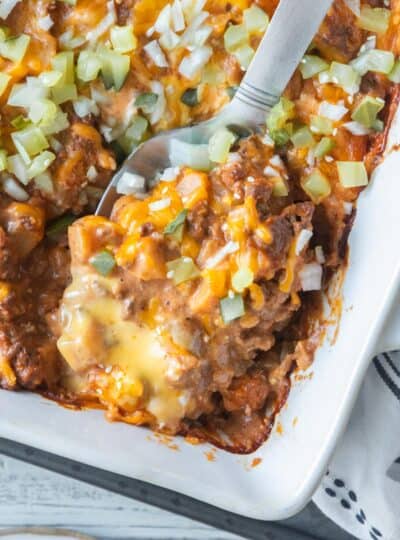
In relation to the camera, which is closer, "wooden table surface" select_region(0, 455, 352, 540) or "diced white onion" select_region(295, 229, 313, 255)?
"diced white onion" select_region(295, 229, 313, 255)

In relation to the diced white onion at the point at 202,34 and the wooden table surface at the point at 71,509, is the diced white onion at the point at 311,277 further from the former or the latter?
the wooden table surface at the point at 71,509

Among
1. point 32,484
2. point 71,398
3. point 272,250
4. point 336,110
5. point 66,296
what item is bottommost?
point 32,484

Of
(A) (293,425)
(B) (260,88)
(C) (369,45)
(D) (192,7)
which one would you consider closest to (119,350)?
(A) (293,425)

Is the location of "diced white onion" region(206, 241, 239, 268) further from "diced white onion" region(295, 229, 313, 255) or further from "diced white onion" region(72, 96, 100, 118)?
"diced white onion" region(72, 96, 100, 118)

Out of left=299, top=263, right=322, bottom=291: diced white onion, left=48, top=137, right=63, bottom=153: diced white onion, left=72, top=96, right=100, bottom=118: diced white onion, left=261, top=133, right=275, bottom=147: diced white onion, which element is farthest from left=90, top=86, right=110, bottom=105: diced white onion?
left=299, top=263, right=322, bottom=291: diced white onion

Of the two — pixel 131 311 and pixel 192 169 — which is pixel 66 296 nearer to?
pixel 131 311

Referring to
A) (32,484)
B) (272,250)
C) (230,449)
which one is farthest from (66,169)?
(32,484)

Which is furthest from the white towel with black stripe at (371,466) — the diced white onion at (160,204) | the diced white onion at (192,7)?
the diced white onion at (192,7)

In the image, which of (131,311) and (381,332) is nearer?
(381,332)
